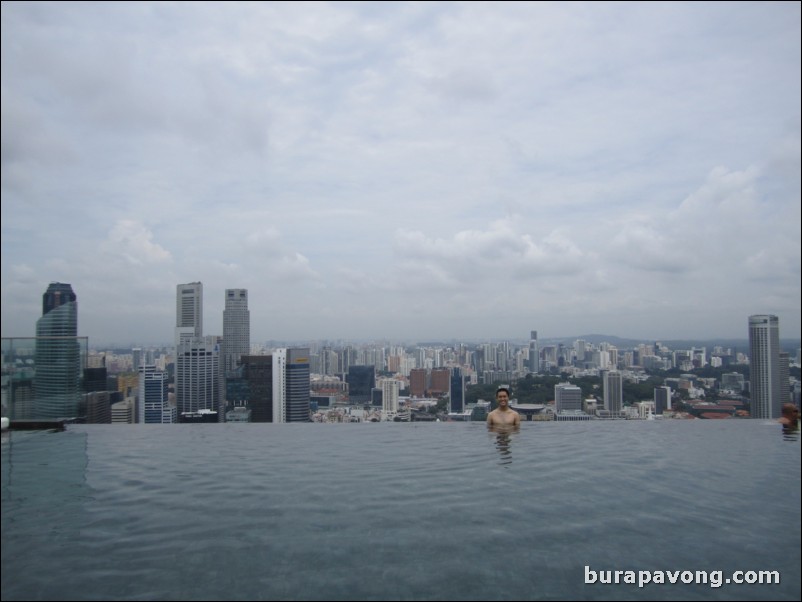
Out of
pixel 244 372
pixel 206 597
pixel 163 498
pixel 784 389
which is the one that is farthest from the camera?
pixel 244 372

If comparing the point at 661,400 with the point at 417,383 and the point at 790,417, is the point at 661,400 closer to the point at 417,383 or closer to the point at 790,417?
the point at 790,417

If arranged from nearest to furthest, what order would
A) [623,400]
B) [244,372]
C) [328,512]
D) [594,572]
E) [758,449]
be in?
[594,572]
[328,512]
[758,449]
[623,400]
[244,372]

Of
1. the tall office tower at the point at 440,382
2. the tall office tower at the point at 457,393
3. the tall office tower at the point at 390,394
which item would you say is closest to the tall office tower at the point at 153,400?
the tall office tower at the point at 390,394

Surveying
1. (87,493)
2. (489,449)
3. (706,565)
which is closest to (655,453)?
(489,449)

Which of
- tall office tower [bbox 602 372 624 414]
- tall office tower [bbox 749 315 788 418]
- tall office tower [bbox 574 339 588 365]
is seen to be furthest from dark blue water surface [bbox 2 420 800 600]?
tall office tower [bbox 574 339 588 365]

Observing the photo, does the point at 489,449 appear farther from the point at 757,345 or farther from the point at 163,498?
the point at 757,345

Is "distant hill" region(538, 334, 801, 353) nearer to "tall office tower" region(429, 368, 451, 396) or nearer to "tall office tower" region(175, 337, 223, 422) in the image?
"tall office tower" region(429, 368, 451, 396)

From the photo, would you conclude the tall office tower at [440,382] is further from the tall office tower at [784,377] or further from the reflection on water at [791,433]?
the reflection on water at [791,433]
